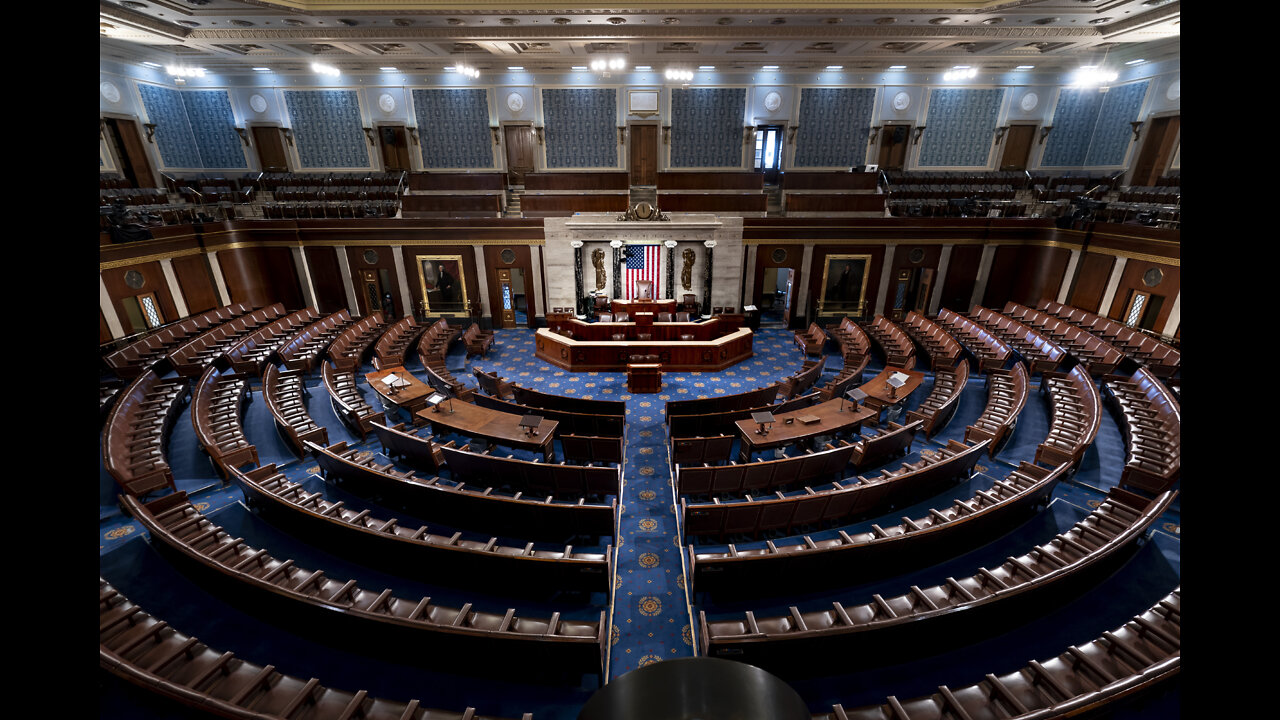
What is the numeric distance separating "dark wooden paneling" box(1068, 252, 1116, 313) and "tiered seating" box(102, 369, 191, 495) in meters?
19.3

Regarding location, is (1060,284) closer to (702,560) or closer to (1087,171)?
(1087,171)

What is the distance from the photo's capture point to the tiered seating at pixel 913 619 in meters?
4.41

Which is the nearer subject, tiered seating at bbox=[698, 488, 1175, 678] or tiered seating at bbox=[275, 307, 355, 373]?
tiered seating at bbox=[698, 488, 1175, 678]

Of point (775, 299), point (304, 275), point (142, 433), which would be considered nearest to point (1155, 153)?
point (775, 299)

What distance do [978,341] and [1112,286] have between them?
13.5 ft

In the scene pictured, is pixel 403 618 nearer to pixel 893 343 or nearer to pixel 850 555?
pixel 850 555

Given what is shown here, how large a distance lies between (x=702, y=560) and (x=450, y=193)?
14.6 metres

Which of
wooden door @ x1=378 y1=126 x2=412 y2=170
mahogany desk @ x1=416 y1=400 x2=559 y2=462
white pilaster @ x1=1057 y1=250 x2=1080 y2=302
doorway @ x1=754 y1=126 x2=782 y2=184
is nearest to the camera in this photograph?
mahogany desk @ x1=416 y1=400 x2=559 y2=462

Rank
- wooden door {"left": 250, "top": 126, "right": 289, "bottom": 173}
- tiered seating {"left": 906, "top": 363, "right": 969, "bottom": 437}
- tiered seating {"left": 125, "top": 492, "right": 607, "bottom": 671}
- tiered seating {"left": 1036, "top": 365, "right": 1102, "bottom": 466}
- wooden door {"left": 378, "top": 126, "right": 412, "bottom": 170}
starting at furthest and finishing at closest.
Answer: wooden door {"left": 378, "top": 126, "right": 412, "bottom": 170}
wooden door {"left": 250, "top": 126, "right": 289, "bottom": 173}
tiered seating {"left": 906, "top": 363, "right": 969, "bottom": 437}
tiered seating {"left": 1036, "top": 365, "right": 1102, "bottom": 466}
tiered seating {"left": 125, "top": 492, "right": 607, "bottom": 671}

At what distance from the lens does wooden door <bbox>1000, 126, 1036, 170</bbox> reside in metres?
18.0

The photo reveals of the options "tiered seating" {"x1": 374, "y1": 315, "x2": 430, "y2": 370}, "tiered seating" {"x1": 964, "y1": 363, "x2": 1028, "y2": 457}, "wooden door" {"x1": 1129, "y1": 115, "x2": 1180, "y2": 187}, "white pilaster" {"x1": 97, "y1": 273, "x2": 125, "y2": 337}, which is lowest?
"tiered seating" {"x1": 374, "y1": 315, "x2": 430, "y2": 370}

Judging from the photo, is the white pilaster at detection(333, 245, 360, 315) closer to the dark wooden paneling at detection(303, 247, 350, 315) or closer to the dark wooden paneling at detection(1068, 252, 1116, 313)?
the dark wooden paneling at detection(303, 247, 350, 315)

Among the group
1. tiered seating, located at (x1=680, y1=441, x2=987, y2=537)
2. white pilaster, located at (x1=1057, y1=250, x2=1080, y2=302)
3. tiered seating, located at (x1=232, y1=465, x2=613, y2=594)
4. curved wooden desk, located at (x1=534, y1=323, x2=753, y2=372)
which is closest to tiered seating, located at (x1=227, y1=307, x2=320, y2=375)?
tiered seating, located at (x1=232, y1=465, x2=613, y2=594)
